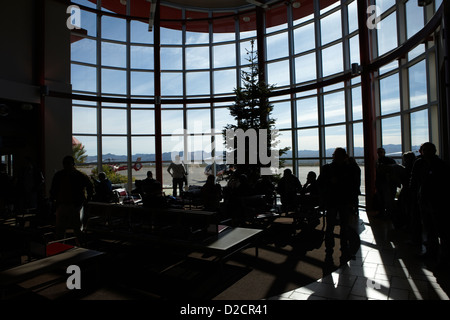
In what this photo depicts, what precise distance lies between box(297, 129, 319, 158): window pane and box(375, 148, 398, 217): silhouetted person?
12.2 feet

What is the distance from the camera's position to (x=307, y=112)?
36.7 ft

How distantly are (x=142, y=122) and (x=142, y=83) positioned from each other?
5.56ft

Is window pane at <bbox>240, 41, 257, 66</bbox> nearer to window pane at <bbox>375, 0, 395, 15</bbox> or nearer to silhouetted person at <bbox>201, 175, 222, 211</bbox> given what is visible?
window pane at <bbox>375, 0, 395, 15</bbox>

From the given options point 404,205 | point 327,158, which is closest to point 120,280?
point 404,205

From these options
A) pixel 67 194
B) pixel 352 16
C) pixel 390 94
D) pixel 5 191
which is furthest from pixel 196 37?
pixel 67 194

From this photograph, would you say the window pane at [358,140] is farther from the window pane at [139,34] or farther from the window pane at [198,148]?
the window pane at [139,34]

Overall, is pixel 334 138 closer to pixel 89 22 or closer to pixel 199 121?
pixel 199 121

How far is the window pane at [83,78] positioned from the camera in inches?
455

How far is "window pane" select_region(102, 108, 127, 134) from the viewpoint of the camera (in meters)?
12.1

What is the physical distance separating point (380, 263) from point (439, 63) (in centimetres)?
412

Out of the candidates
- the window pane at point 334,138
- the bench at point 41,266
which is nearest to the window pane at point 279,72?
the window pane at point 334,138

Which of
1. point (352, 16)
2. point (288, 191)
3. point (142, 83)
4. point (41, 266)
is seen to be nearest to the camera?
point (41, 266)

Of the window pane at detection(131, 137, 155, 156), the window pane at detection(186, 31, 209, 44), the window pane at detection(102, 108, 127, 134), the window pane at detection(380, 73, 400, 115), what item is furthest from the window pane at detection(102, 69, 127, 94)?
the window pane at detection(380, 73, 400, 115)
